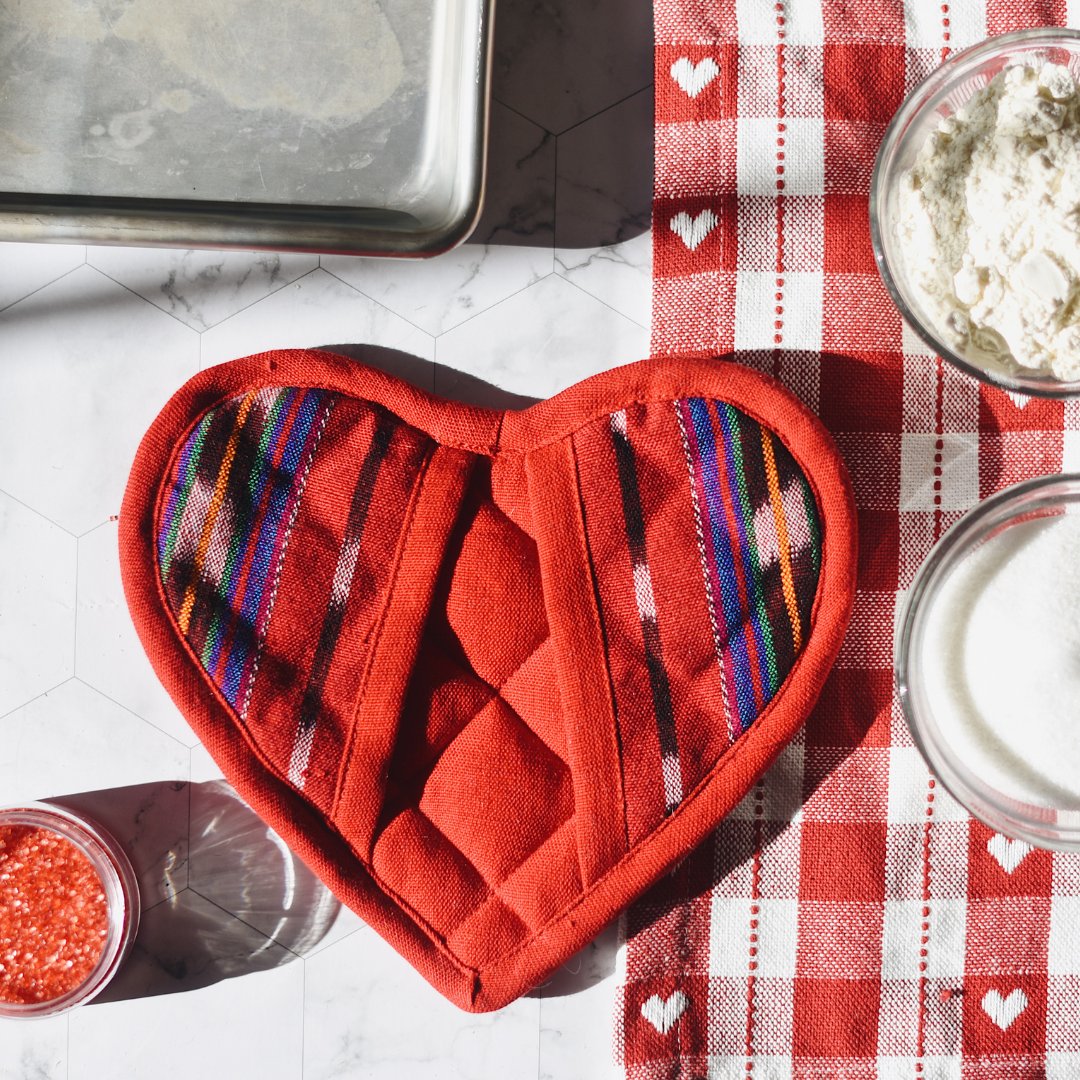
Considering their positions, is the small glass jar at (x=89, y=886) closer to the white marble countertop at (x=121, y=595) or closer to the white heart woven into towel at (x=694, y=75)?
the white marble countertop at (x=121, y=595)

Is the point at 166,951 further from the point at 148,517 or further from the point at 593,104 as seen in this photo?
the point at 593,104

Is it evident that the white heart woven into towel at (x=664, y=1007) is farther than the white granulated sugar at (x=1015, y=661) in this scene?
Yes

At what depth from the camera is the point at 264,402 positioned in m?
0.56

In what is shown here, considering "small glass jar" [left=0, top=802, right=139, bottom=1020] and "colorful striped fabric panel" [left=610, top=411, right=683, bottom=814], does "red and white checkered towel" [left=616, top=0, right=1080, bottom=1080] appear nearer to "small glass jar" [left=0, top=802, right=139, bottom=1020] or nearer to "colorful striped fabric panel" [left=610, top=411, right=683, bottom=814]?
"colorful striped fabric panel" [left=610, top=411, right=683, bottom=814]

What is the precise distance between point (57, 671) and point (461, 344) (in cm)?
37

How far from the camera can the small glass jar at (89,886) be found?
1.83 feet

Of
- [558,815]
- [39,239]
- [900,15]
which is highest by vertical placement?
[900,15]

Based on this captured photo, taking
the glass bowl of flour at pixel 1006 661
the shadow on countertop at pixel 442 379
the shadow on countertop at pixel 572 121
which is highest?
the shadow on countertop at pixel 572 121

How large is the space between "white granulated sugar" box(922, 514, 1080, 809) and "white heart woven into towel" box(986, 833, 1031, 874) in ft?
0.28

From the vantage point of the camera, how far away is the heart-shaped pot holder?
532mm

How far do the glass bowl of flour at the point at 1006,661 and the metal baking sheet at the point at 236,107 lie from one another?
39 centimetres

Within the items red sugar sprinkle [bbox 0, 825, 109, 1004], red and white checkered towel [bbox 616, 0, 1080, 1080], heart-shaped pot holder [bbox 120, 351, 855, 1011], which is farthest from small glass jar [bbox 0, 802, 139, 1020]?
red and white checkered towel [bbox 616, 0, 1080, 1080]

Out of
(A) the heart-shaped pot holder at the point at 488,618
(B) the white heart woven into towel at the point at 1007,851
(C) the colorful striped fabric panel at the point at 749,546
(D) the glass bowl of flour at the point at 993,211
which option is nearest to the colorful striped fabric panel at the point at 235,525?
(A) the heart-shaped pot holder at the point at 488,618

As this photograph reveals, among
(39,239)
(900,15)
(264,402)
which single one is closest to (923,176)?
(900,15)
